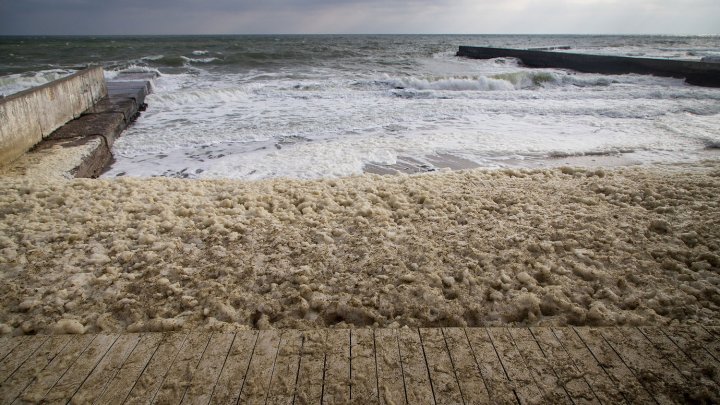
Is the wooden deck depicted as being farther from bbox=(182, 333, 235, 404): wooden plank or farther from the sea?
the sea

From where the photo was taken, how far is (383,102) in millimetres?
11281

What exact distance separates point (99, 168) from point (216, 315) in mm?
4756

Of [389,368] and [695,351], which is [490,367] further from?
[695,351]

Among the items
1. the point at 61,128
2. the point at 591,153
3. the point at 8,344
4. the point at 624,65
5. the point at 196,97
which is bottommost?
the point at 8,344

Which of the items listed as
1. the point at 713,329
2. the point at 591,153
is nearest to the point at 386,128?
the point at 591,153

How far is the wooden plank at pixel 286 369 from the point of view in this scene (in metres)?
1.49

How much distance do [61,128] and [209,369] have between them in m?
7.01

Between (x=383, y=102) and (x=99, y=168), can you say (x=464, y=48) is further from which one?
(x=99, y=168)

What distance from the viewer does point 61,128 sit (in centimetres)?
666

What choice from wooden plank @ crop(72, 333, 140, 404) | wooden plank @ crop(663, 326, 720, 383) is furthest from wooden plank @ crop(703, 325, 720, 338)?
wooden plank @ crop(72, 333, 140, 404)

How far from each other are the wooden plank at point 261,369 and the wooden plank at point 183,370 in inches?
9.1

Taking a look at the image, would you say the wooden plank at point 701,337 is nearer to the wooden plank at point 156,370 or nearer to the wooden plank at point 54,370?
the wooden plank at point 156,370

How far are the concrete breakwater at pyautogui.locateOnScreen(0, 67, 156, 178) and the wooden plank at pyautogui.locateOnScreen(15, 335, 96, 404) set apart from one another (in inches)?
146

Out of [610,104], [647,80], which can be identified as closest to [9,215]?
[610,104]
